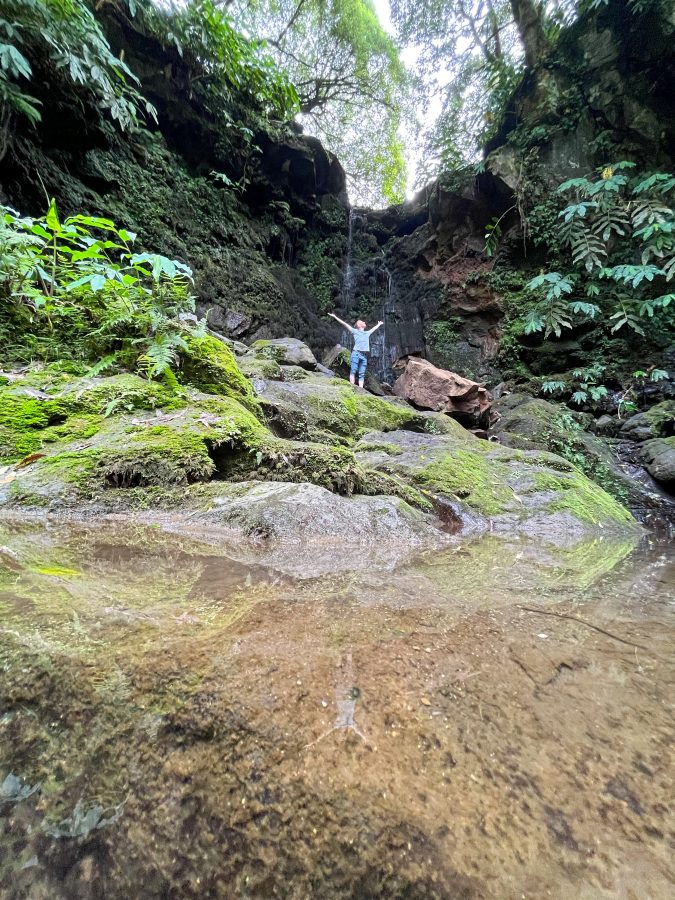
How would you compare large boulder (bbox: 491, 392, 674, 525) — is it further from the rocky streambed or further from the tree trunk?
the tree trunk

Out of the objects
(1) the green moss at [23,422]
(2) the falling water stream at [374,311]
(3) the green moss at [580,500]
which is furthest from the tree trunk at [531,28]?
(1) the green moss at [23,422]

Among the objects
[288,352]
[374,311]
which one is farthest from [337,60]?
[288,352]

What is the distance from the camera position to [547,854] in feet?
1.39

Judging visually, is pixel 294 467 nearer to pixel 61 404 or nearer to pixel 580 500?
pixel 61 404

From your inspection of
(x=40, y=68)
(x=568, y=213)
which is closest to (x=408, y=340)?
(x=568, y=213)

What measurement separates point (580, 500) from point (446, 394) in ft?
13.3

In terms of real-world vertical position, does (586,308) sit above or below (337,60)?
below

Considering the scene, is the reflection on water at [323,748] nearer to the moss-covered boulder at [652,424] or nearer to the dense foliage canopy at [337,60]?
the moss-covered boulder at [652,424]

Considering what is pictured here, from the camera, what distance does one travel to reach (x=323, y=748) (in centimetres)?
56

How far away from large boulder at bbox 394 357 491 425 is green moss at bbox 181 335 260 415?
4.57 metres

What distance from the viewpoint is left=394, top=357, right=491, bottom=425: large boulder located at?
700 centimetres

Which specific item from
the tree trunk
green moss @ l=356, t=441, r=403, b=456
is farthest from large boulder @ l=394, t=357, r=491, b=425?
the tree trunk

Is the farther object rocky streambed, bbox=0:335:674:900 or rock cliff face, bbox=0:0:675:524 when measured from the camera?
rock cliff face, bbox=0:0:675:524

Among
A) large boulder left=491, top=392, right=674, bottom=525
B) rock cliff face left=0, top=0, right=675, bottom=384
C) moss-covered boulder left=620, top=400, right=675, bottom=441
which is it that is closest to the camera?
large boulder left=491, top=392, right=674, bottom=525
